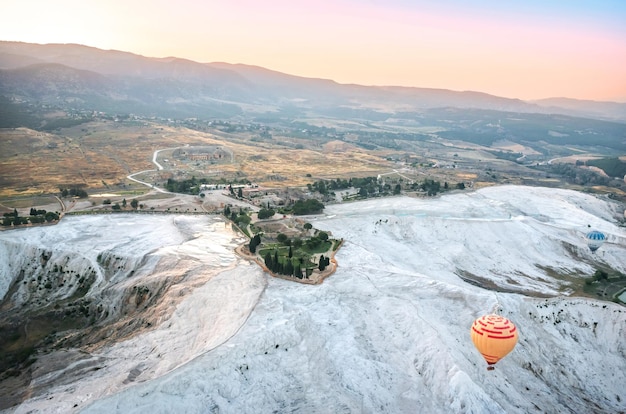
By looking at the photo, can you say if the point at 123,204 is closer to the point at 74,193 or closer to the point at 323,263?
the point at 74,193

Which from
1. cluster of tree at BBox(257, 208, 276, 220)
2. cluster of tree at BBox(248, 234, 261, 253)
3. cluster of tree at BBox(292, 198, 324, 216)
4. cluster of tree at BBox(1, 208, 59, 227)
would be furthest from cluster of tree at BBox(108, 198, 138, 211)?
cluster of tree at BBox(248, 234, 261, 253)

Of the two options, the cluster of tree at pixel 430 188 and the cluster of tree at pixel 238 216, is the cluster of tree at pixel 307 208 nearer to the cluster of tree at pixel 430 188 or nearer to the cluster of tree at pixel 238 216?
the cluster of tree at pixel 238 216

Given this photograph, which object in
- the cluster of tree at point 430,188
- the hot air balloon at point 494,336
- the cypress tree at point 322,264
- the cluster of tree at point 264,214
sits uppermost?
the hot air balloon at point 494,336

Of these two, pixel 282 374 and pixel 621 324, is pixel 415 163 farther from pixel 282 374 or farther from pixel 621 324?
pixel 282 374

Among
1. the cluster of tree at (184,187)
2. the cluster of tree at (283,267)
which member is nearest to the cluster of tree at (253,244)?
the cluster of tree at (283,267)

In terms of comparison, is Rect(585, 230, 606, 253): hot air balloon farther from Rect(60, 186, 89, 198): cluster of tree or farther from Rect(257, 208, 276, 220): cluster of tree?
Rect(60, 186, 89, 198): cluster of tree

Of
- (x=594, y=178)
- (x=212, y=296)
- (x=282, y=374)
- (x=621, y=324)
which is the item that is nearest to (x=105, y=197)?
(x=212, y=296)
